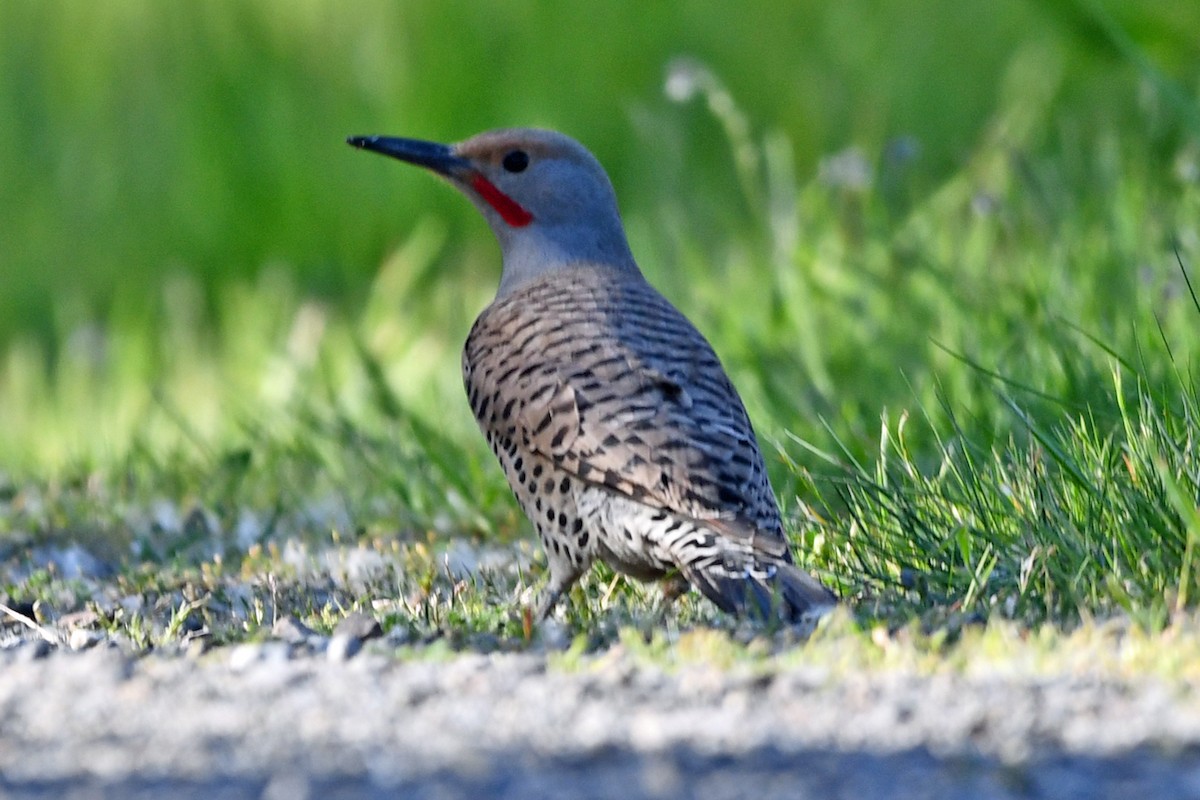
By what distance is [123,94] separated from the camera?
10.3 meters

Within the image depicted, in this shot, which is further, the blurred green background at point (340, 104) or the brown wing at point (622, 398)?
the blurred green background at point (340, 104)

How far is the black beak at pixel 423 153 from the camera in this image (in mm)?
5223

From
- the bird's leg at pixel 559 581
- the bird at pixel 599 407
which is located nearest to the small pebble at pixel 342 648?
the bird at pixel 599 407

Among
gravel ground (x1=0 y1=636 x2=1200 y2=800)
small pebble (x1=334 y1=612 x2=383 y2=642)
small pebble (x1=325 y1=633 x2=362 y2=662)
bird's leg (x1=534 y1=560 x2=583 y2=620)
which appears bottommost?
bird's leg (x1=534 y1=560 x2=583 y2=620)

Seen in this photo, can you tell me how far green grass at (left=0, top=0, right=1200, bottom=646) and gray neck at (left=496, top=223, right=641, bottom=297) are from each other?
72 cm

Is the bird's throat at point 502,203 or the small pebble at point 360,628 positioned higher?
the bird's throat at point 502,203

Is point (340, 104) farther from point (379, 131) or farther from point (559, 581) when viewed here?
point (559, 581)

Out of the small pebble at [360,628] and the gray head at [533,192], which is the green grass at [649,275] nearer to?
the small pebble at [360,628]

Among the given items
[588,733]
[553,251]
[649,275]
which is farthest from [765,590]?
[649,275]

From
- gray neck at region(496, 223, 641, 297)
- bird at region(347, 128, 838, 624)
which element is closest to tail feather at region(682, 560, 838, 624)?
bird at region(347, 128, 838, 624)

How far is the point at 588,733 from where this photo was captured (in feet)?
8.94

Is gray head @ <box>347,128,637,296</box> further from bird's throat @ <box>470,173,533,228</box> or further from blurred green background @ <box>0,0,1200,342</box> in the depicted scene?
blurred green background @ <box>0,0,1200,342</box>

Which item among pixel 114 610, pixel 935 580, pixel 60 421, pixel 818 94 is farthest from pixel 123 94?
pixel 935 580

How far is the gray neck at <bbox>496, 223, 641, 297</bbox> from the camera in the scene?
5113 millimetres
